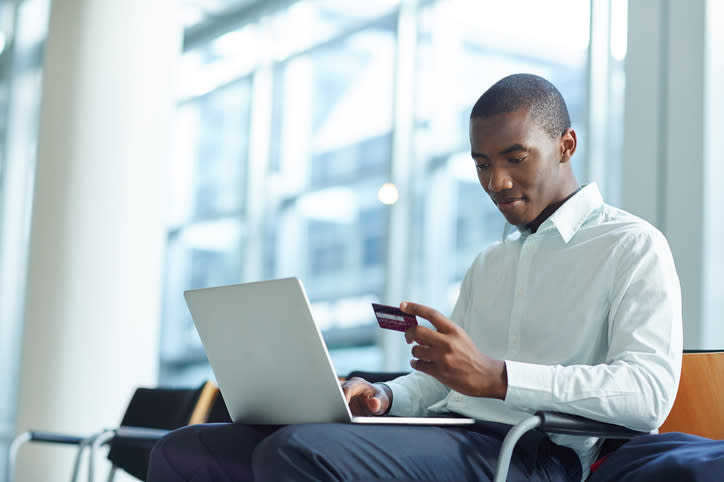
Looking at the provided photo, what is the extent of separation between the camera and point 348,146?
5980 millimetres

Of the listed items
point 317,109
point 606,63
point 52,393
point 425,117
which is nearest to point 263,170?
point 317,109

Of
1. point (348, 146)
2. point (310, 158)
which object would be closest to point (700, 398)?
point (348, 146)

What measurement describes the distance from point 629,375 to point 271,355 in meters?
0.69

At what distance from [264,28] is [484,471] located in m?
5.68

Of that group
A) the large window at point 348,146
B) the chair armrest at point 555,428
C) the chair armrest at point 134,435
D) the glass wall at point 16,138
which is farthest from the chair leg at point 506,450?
the glass wall at point 16,138

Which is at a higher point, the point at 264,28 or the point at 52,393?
the point at 264,28

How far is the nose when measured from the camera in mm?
2035

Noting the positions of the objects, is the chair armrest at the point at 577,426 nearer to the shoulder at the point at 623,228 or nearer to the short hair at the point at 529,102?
the shoulder at the point at 623,228

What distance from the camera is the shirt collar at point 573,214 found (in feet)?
6.72

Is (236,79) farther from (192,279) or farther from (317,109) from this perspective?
(192,279)

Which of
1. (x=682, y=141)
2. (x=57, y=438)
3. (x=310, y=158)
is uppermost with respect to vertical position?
(x=310, y=158)

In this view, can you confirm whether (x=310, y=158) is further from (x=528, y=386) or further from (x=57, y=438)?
(x=528, y=386)

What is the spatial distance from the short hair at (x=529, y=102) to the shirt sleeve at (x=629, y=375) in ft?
1.52

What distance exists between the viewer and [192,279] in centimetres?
739
